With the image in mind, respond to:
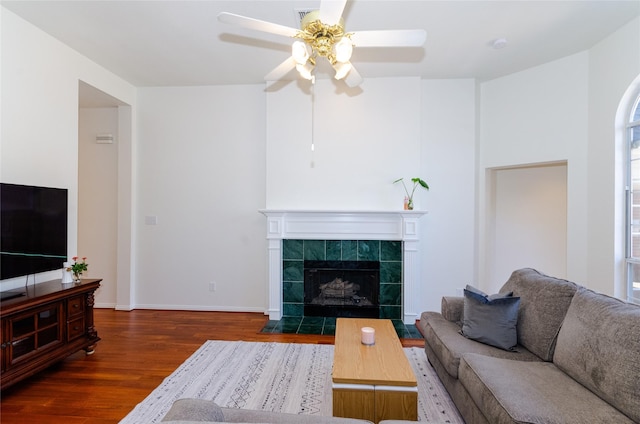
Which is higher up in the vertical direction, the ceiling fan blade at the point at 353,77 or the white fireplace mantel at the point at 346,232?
the ceiling fan blade at the point at 353,77

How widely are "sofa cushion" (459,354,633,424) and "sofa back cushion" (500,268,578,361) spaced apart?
0.51 ft

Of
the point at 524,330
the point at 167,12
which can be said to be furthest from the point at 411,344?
the point at 167,12

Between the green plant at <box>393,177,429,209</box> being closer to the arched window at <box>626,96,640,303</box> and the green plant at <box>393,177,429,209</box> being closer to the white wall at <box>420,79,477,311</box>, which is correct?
the white wall at <box>420,79,477,311</box>

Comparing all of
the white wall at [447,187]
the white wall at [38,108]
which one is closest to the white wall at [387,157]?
the white wall at [447,187]

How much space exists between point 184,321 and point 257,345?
50.8 inches

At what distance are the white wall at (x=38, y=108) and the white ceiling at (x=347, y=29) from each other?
0.18 metres

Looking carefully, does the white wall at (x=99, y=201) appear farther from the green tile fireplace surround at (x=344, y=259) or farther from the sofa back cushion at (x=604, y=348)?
the sofa back cushion at (x=604, y=348)

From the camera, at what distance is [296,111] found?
13.2ft

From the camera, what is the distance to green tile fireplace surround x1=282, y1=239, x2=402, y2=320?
395 cm

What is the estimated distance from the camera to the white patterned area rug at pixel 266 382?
217 centimetres

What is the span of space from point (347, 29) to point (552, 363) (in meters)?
3.11

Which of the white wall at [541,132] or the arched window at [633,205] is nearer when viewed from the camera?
the arched window at [633,205]

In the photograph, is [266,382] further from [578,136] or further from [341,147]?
[578,136]

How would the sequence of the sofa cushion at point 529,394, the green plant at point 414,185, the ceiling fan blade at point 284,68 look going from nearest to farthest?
the sofa cushion at point 529,394 < the ceiling fan blade at point 284,68 < the green plant at point 414,185
